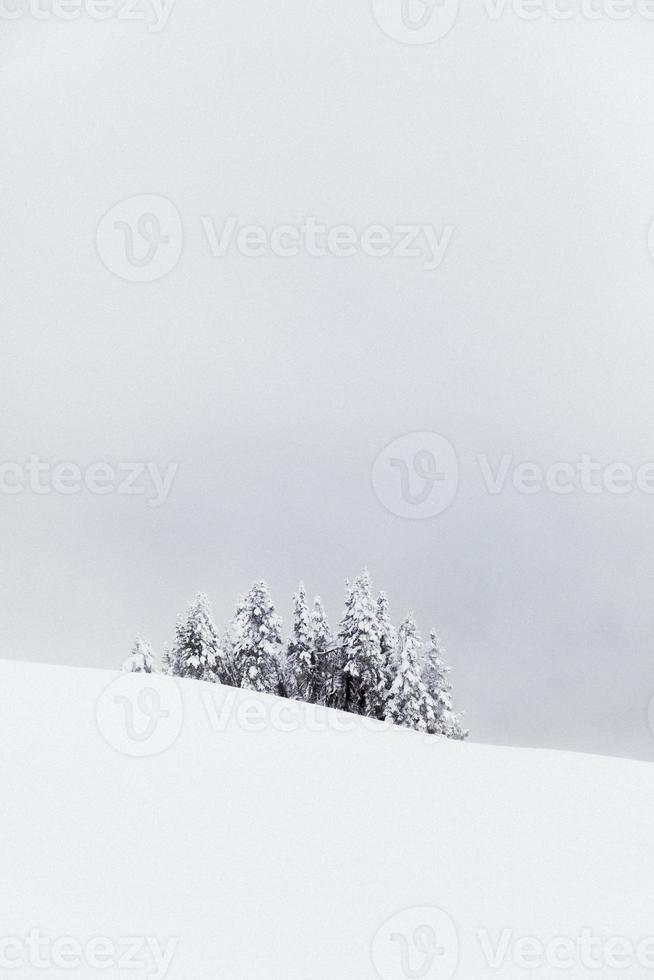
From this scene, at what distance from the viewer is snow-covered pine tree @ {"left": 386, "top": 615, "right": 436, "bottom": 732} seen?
87.8ft

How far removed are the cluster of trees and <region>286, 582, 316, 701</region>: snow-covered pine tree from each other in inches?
1.6

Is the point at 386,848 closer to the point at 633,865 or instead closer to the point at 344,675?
the point at 633,865

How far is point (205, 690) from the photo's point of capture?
13.9 metres

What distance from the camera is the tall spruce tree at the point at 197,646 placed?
28062 millimetres

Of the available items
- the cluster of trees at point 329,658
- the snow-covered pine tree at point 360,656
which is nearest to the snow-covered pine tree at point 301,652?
the cluster of trees at point 329,658

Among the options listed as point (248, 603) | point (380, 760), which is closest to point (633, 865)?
point (380, 760)
